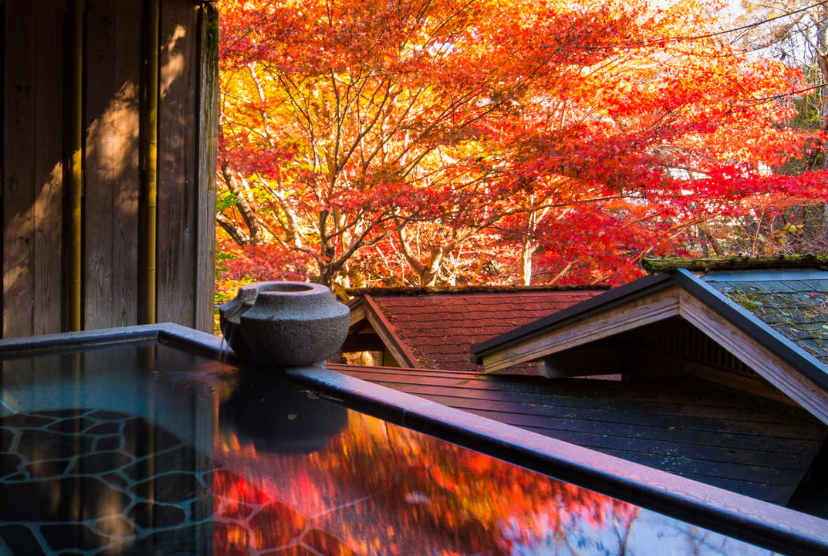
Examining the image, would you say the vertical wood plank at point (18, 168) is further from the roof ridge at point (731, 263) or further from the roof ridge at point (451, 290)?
the roof ridge at point (451, 290)

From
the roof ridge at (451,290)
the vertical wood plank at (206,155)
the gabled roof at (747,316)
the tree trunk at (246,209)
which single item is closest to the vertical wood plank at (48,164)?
the vertical wood plank at (206,155)

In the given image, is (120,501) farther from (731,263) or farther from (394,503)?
(731,263)

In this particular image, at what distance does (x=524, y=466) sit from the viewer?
6.89 ft

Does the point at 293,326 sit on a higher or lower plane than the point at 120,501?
higher

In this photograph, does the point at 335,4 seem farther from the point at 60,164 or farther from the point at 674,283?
the point at 674,283

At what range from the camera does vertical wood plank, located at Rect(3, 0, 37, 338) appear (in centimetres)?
348

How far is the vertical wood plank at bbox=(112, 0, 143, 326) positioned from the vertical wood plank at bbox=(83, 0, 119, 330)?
1.3 inches

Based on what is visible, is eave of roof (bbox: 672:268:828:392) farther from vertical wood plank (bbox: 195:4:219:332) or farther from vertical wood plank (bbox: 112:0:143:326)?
vertical wood plank (bbox: 112:0:143:326)

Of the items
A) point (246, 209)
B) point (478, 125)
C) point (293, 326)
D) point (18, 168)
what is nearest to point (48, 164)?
point (18, 168)

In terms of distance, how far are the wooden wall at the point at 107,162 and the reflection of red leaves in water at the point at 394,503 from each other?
2.02 meters

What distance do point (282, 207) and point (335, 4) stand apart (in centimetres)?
334

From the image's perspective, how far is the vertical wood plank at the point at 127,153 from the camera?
3.80 m

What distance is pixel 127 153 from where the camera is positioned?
3.88 meters

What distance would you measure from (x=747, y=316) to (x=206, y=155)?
10.6ft
